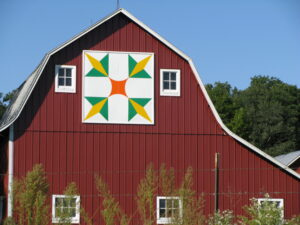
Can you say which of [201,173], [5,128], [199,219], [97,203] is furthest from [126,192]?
[199,219]

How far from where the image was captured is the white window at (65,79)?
23547 millimetres

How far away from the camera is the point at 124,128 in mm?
23906

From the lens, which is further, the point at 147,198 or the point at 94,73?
the point at 94,73

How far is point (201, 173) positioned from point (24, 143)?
5871mm

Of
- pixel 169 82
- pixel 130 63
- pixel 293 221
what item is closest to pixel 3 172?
pixel 130 63

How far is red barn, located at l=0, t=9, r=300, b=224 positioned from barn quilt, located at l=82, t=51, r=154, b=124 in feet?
0.11

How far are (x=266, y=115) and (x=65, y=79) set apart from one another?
49237 mm

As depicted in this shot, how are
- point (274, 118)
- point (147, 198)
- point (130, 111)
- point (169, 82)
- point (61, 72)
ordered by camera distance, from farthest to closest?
point (274, 118) → point (169, 82) → point (130, 111) → point (61, 72) → point (147, 198)

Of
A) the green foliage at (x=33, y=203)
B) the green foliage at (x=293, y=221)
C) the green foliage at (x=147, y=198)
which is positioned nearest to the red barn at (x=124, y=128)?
the green foliage at (x=147, y=198)

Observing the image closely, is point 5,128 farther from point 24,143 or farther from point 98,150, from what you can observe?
point 98,150

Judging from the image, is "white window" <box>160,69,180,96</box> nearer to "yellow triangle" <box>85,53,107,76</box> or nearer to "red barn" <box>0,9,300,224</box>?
"red barn" <box>0,9,300,224</box>

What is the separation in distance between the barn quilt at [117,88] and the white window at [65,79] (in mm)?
358

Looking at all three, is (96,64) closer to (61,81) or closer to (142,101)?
(61,81)

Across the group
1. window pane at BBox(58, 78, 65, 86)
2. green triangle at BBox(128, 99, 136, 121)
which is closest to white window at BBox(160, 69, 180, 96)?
green triangle at BBox(128, 99, 136, 121)
